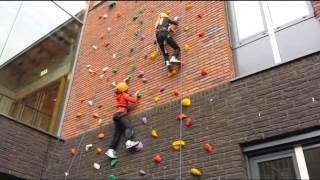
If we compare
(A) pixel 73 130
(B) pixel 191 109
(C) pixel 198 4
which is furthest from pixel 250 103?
(A) pixel 73 130

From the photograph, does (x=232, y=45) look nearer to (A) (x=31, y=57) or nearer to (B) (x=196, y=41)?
(B) (x=196, y=41)

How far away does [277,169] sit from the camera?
4746 mm

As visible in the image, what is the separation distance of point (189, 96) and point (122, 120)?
4.32ft

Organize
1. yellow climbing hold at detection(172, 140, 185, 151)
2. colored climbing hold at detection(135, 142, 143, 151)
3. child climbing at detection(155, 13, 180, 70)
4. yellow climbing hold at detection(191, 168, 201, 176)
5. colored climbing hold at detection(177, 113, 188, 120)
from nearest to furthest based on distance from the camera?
yellow climbing hold at detection(191, 168, 201, 176), yellow climbing hold at detection(172, 140, 185, 151), colored climbing hold at detection(177, 113, 188, 120), colored climbing hold at detection(135, 142, 143, 151), child climbing at detection(155, 13, 180, 70)

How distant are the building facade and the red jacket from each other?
0.56 feet

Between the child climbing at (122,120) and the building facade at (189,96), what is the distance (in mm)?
154

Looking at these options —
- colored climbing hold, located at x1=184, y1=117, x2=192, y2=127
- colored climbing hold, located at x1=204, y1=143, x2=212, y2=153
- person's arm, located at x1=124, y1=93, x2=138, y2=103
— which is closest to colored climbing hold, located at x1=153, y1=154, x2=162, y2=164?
colored climbing hold, located at x1=184, y1=117, x2=192, y2=127

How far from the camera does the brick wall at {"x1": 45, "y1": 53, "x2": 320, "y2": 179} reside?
4.92 meters

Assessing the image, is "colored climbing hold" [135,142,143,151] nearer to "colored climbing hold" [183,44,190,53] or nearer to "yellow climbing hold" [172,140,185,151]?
"yellow climbing hold" [172,140,185,151]

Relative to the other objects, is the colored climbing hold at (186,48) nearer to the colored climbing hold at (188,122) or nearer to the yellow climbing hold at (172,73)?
the yellow climbing hold at (172,73)

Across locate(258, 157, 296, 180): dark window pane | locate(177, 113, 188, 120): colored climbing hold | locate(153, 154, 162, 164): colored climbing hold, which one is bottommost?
locate(258, 157, 296, 180): dark window pane

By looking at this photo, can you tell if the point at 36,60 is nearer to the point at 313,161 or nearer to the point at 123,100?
the point at 123,100

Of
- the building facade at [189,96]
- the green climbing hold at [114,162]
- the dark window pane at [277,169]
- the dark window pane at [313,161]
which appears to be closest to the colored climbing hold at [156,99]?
the building facade at [189,96]

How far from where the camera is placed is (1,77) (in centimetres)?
746
